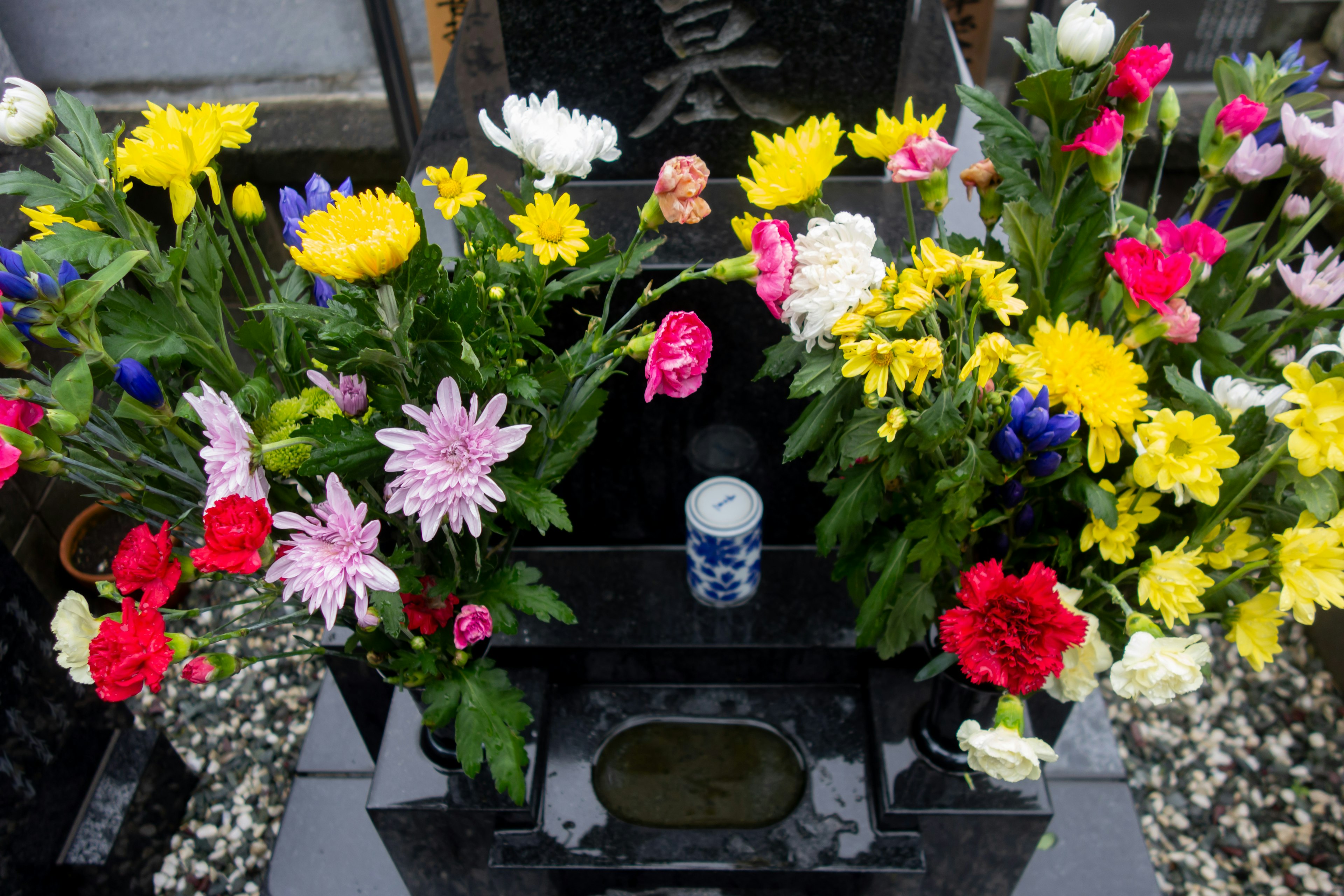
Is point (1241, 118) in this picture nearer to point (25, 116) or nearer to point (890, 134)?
point (890, 134)

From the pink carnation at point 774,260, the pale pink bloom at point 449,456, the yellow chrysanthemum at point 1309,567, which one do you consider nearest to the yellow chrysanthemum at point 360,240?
the pale pink bloom at point 449,456

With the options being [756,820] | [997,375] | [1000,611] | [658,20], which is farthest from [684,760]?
[658,20]

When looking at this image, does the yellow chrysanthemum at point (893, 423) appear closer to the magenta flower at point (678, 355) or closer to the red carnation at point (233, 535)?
the magenta flower at point (678, 355)

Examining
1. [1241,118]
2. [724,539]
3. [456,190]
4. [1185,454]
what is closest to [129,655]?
[456,190]

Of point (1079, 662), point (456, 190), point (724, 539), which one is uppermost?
point (456, 190)

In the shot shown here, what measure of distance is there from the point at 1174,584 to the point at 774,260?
55 cm

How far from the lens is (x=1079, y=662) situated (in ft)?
3.47

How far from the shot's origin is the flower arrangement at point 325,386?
844 mm

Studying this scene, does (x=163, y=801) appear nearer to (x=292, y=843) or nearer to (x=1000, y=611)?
(x=292, y=843)

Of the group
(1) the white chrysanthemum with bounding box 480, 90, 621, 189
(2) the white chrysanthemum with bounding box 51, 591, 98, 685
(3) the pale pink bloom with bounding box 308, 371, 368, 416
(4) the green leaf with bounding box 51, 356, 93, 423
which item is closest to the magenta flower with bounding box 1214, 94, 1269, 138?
(1) the white chrysanthemum with bounding box 480, 90, 621, 189

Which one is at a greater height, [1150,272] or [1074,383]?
[1150,272]

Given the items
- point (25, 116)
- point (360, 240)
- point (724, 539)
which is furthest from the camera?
point (724, 539)

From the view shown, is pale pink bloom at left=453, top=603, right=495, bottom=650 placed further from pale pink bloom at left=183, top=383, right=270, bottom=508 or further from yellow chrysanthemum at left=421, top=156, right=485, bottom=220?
yellow chrysanthemum at left=421, top=156, right=485, bottom=220

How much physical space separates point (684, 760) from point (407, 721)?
1.66 feet
